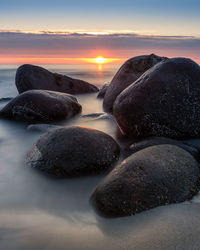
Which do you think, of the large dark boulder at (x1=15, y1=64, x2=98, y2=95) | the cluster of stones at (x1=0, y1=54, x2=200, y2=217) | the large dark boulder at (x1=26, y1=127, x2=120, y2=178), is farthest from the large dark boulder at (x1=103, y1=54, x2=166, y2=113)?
the large dark boulder at (x1=26, y1=127, x2=120, y2=178)

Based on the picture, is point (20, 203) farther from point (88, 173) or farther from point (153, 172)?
point (153, 172)

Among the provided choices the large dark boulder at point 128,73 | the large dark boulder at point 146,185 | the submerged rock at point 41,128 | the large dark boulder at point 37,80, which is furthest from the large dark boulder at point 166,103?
→ the large dark boulder at point 37,80

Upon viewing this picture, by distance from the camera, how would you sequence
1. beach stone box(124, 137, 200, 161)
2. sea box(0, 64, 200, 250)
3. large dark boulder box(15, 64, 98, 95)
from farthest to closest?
large dark boulder box(15, 64, 98, 95) → beach stone box(124, 137, 200, 161) → sea box(0, 64, 200, 250)

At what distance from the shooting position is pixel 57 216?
82.7 inches

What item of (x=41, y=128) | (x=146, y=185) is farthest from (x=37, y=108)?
(x=146, y=185)

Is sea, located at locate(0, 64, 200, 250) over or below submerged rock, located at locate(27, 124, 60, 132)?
over

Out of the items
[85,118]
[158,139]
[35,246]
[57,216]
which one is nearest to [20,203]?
[57,216]

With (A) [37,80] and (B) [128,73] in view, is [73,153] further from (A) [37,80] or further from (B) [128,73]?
(A) [37,80]

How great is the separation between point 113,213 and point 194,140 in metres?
1.71

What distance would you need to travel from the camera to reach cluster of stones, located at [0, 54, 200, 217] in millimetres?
2180

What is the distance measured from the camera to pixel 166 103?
136 inches

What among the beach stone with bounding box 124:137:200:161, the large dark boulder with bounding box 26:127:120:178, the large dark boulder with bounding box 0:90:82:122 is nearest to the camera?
the large dark boulder with bounding box 26:127:120:178

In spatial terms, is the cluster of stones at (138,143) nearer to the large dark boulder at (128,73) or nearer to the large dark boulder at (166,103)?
the large dark boulder at (166,103)

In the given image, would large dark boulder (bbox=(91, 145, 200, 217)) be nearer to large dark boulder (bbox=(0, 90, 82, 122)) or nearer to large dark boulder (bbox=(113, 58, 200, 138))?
large dark boulder (bbox=(113, 58, 200, 138))
